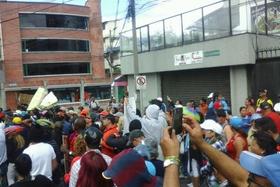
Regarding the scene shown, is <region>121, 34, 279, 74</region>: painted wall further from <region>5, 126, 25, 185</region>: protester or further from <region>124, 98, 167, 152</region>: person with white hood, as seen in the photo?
<region>5, 126, 25, 185</region>: protester

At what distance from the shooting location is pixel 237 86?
15.9 m

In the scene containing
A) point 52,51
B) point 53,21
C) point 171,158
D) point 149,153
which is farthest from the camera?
point 53,21

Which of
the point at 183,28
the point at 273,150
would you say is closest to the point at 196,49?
the point at 183,28

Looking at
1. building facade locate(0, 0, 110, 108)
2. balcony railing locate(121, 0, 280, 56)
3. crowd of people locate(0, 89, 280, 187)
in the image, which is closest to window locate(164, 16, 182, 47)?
balcony railing locate(121, 0, 280, 56)

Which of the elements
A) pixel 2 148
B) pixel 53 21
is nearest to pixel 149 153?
pixel 2 148

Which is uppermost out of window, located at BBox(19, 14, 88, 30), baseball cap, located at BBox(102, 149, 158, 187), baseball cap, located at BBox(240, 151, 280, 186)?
window, located at BBox(19, 14, 88, 30)

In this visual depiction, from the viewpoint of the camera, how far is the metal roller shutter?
667 inches

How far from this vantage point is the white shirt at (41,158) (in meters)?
5.51

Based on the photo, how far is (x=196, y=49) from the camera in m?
17.5

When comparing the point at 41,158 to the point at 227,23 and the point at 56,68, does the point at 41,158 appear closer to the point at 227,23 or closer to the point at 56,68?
the point at 227,23

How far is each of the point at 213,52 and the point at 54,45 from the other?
3515 cm

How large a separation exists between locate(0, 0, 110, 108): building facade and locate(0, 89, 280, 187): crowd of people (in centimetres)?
3716

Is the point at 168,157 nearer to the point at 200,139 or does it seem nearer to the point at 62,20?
the point at 200,139

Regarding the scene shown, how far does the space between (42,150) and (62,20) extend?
46.3 meters
